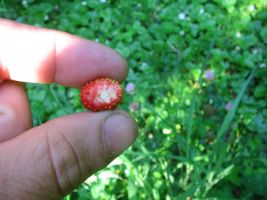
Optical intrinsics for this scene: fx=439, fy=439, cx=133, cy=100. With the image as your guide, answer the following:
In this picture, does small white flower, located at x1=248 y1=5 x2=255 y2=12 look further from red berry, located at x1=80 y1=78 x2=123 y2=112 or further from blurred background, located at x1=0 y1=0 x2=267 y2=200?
red berry, located at x1=80 y1=78 x2=123 y2=112

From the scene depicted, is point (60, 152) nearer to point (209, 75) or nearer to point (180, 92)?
point (180, 92)

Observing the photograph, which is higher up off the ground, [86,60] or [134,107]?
[86,60]

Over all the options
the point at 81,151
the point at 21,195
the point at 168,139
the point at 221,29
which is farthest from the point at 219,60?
the point at 21,195

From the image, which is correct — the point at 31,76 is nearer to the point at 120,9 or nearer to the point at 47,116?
the point at 47,116

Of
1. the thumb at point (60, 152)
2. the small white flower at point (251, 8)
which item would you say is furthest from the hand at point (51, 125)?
the small white flower at point (251, 8)

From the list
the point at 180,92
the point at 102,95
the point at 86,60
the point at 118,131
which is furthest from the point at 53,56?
the point at 180,92

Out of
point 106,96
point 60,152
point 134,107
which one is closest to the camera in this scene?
point 60,152

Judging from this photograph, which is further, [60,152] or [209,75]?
[209,75]
